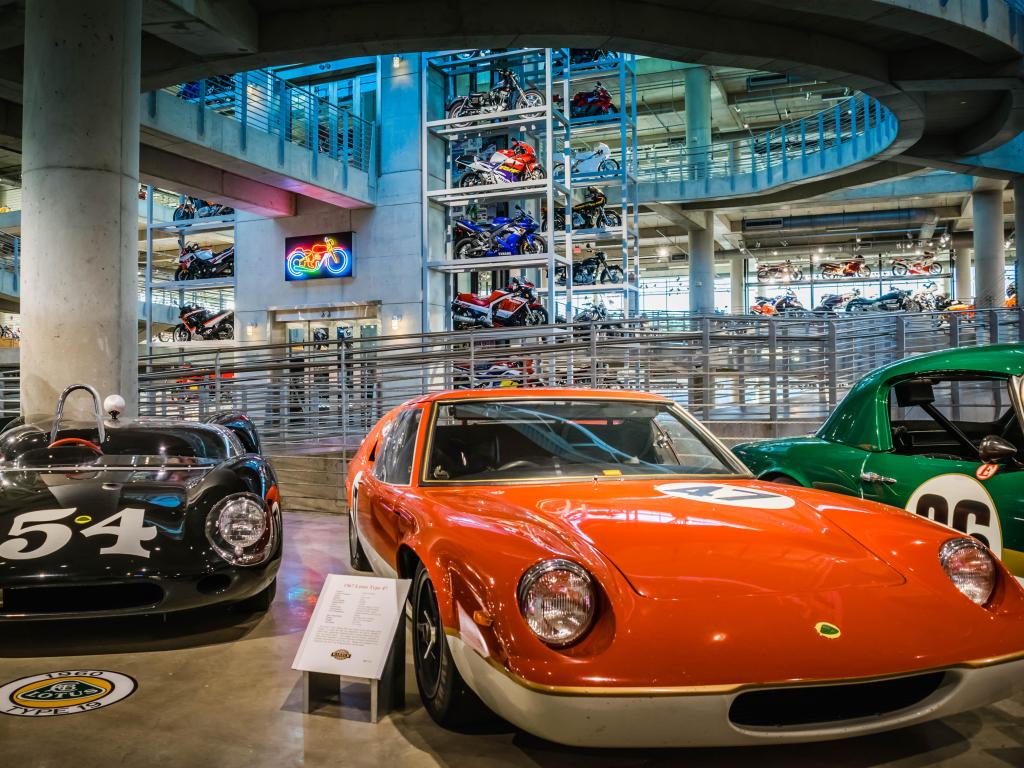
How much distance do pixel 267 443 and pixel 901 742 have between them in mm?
7979

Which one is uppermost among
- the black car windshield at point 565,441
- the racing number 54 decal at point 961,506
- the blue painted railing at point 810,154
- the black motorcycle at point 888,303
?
the blue painted railing at point 810,154

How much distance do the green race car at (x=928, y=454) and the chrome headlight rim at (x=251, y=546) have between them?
2.55m

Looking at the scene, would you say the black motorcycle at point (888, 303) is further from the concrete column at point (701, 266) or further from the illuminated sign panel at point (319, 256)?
the illuminated sign panel at point (319, 256)

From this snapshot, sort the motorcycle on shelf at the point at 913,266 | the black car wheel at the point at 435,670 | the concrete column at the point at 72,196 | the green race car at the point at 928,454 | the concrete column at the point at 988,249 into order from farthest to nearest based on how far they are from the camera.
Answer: the motorcycle on shelf at the point at 913,266 → the concrete column at the point at 988,249 → the concrete column at the point at 72,196 → the green race car at the point at 928,454 → the black car wheel at the point at 435,670

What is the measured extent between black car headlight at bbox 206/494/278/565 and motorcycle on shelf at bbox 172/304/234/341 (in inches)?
682

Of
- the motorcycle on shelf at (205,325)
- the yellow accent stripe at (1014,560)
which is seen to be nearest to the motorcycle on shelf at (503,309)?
the motorcycle on shelf at (205,325)

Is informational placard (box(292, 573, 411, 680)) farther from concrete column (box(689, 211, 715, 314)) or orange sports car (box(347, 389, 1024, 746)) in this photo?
concrete column (box(689, 211, 715, 314))

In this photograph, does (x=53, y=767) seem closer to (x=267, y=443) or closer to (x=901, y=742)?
(x=901, y=742)

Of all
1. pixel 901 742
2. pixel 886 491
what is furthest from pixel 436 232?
pixel 901 742

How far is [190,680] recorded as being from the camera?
322 centimetres

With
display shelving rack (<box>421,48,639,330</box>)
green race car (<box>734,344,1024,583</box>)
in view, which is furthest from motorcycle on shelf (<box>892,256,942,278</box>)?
green race car (<box>734,344,1024,583</box>)

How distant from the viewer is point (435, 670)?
275 centimetres

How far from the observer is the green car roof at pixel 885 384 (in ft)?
11.3

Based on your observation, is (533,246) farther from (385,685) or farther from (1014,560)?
(385,685)
